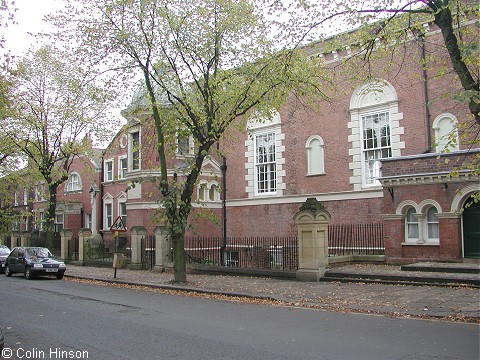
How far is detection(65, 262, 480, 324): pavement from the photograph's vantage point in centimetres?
1121

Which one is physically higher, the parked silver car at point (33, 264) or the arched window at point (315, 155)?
the arched window at point (315, 155)

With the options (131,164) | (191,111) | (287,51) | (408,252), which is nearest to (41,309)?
(191,111)

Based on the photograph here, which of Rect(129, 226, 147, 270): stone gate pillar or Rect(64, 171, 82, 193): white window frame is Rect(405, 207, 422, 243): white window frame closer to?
Rect(129, 226, 147, 270): stone gate pillar

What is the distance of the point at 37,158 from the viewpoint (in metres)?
29.5

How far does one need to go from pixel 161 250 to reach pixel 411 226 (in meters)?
12.3

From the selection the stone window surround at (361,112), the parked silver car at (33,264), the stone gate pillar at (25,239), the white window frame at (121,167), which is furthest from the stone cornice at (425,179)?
the stone gate pillar at (25,239)

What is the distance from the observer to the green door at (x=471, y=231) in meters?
17.5

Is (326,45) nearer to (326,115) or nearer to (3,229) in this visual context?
(326,115)

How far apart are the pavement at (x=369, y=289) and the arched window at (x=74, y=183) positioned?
27.2 m

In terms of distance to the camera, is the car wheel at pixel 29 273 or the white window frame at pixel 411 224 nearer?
the white window frame at pixel 411 224

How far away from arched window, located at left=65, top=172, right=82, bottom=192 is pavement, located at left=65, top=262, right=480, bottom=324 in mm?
27172

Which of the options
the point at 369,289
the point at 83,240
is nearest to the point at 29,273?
the point at 83,240

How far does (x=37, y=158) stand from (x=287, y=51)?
21.1m

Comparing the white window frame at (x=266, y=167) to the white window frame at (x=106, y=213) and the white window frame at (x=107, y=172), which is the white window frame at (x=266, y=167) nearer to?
the white window frame at (x=106, y=213)
